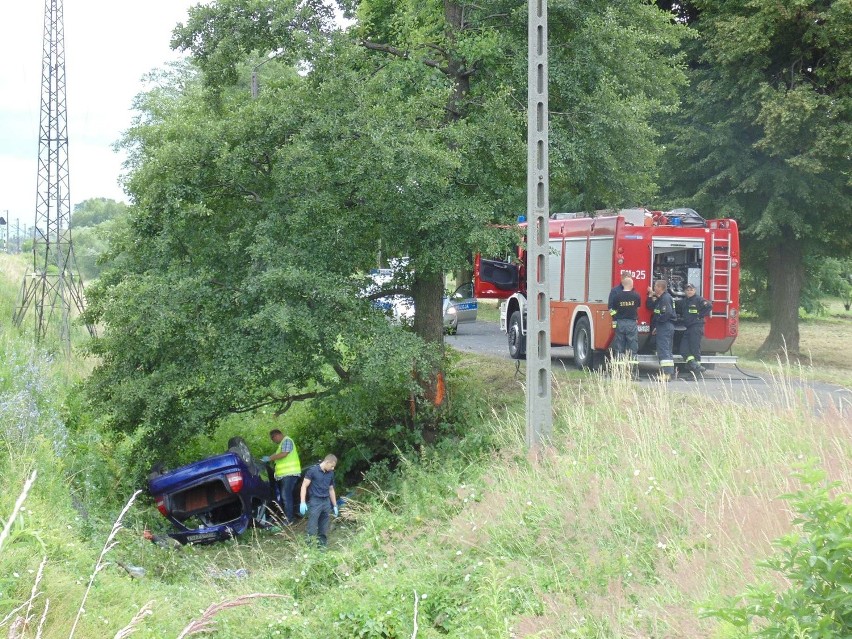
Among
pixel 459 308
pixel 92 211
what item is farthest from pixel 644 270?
pixel 92 211

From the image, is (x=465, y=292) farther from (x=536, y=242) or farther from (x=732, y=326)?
(x=536, y=242)

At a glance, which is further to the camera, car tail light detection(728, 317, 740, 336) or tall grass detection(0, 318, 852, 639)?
car tail light detection(728, 317, 740, 336)

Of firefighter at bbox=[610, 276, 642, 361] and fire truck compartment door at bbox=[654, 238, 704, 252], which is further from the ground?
fire truck compartment door at bbox=[654, 238, 704, 252]

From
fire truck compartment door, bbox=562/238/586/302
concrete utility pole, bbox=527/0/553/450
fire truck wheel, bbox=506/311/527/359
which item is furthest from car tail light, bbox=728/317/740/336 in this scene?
concrete utility pole, bbox=527/0/553/450

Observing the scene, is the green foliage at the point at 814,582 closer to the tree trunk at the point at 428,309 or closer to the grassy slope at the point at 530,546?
the grassy slope at the point at 530,546

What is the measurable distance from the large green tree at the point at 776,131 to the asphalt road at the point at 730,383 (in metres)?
5.45

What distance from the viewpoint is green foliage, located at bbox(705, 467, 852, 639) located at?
3.92 m

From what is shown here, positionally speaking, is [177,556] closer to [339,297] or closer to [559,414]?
[339,297]

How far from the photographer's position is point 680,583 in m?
5.93

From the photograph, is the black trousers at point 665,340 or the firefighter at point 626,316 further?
the black trousers at point 665,340

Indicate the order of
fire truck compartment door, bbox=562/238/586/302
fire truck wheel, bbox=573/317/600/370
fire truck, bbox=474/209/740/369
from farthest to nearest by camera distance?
fire truck compartment door, bbox=562/238/586/302
fire truck wheel, bbox=573/317/600/370
fire truck, bbox=474/209/740/369

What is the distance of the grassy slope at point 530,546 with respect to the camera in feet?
20.5

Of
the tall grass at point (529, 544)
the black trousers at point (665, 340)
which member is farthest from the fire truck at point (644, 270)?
the tall grass at point (529, 544)

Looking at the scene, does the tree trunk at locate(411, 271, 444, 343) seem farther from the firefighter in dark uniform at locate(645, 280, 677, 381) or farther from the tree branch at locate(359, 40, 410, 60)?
the firefighter in dark uniform at locate(645, 280, 677, 381)
